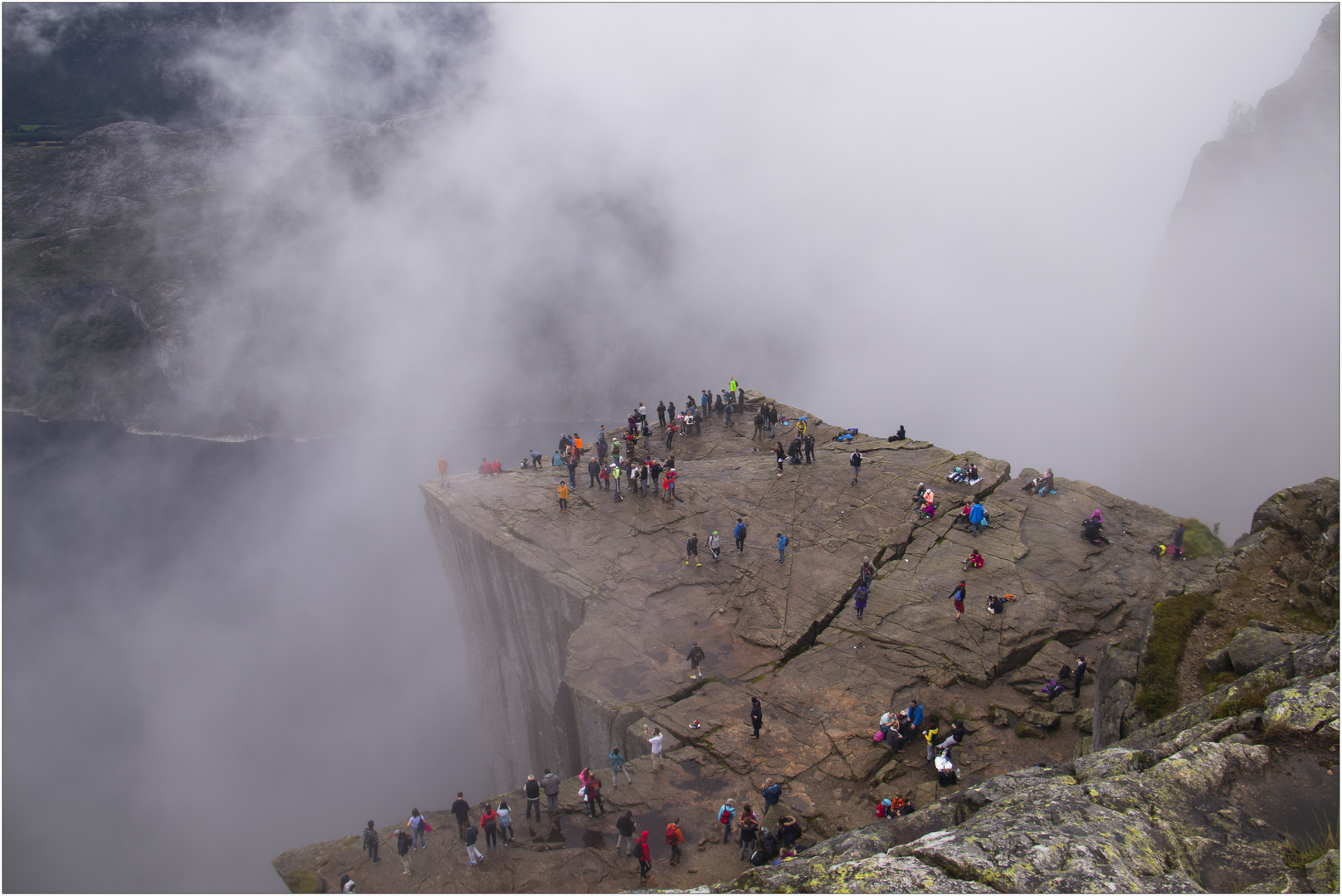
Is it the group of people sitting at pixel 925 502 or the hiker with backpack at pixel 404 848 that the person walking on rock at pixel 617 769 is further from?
the group of people sitting at pixel 925 502

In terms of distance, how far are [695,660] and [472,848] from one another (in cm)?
897

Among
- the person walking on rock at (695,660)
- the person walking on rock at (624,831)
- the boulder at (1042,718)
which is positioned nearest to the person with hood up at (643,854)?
the person walking on rock at (624,831)

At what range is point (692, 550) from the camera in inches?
1127

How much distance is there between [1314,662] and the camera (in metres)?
13.2

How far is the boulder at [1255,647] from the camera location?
15.0 meters

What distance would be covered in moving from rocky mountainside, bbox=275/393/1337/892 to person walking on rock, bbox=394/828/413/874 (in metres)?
0.42

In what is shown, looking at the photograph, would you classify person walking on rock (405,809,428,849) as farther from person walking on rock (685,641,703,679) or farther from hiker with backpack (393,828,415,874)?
person walking on rock (685,641,703,679)

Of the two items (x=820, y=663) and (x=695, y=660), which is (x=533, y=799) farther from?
(x=820, y=663)

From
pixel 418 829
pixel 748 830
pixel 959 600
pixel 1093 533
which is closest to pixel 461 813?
pixel 418 829

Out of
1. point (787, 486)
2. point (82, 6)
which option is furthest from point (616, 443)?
point (82, 6)

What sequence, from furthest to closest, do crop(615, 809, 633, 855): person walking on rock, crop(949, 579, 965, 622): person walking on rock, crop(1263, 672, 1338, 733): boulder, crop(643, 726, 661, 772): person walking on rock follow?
1. crop(949, 579, 965, 622): person walking on rock
2. crop(643, 726, 661, 772): person walking on rock
3. crop(615, 809, 633, 855): person walking on rock
4. crop(1263, 672, 1338, 733): boulder

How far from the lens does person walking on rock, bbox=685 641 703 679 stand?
77.8 ft

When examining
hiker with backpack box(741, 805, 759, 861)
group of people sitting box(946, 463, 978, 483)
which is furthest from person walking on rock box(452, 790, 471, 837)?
group of people sitting box(946, 463, 978, 483)

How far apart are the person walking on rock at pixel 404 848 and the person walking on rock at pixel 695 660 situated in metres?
9.83
